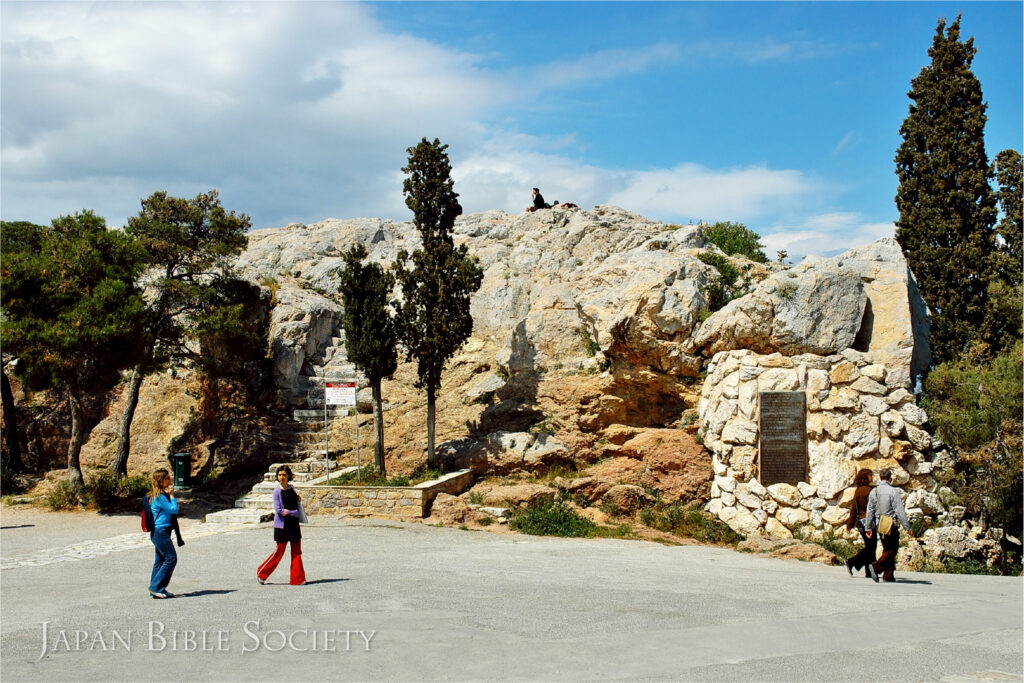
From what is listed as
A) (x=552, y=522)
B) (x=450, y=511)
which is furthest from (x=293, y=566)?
(x=552, y=522)

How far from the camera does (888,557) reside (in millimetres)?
11633

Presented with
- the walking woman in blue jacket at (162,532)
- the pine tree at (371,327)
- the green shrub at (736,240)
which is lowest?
the walking woman in blue jacket at (162,532)

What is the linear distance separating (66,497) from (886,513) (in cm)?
1770

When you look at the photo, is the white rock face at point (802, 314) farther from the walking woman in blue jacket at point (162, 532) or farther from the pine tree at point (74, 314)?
the pine tree at point (74, 314)

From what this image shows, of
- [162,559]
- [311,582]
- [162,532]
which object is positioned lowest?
[311,582]

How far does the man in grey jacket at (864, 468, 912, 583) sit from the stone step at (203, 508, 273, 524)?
38.8ft

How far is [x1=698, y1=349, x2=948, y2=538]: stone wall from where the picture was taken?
16.6 m

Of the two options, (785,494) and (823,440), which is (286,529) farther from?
(823,440)

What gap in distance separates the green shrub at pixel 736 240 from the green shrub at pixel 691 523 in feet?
39.7

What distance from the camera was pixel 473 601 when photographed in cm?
945

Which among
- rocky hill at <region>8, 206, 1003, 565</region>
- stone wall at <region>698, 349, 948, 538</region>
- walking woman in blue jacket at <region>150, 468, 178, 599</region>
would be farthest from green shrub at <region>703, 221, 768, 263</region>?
walking woman in blue jacket at <region>150, 468, 178, 599</region>

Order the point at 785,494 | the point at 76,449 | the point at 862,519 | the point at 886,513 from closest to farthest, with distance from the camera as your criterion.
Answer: the point at 886,513 < the point at 862,519 < the point at 785,494 < the point at 76,449

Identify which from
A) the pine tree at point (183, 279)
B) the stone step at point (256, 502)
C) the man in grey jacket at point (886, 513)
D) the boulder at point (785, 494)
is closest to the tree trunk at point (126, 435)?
the pine tree at point (183, 279)

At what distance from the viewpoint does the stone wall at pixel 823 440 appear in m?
16.6
